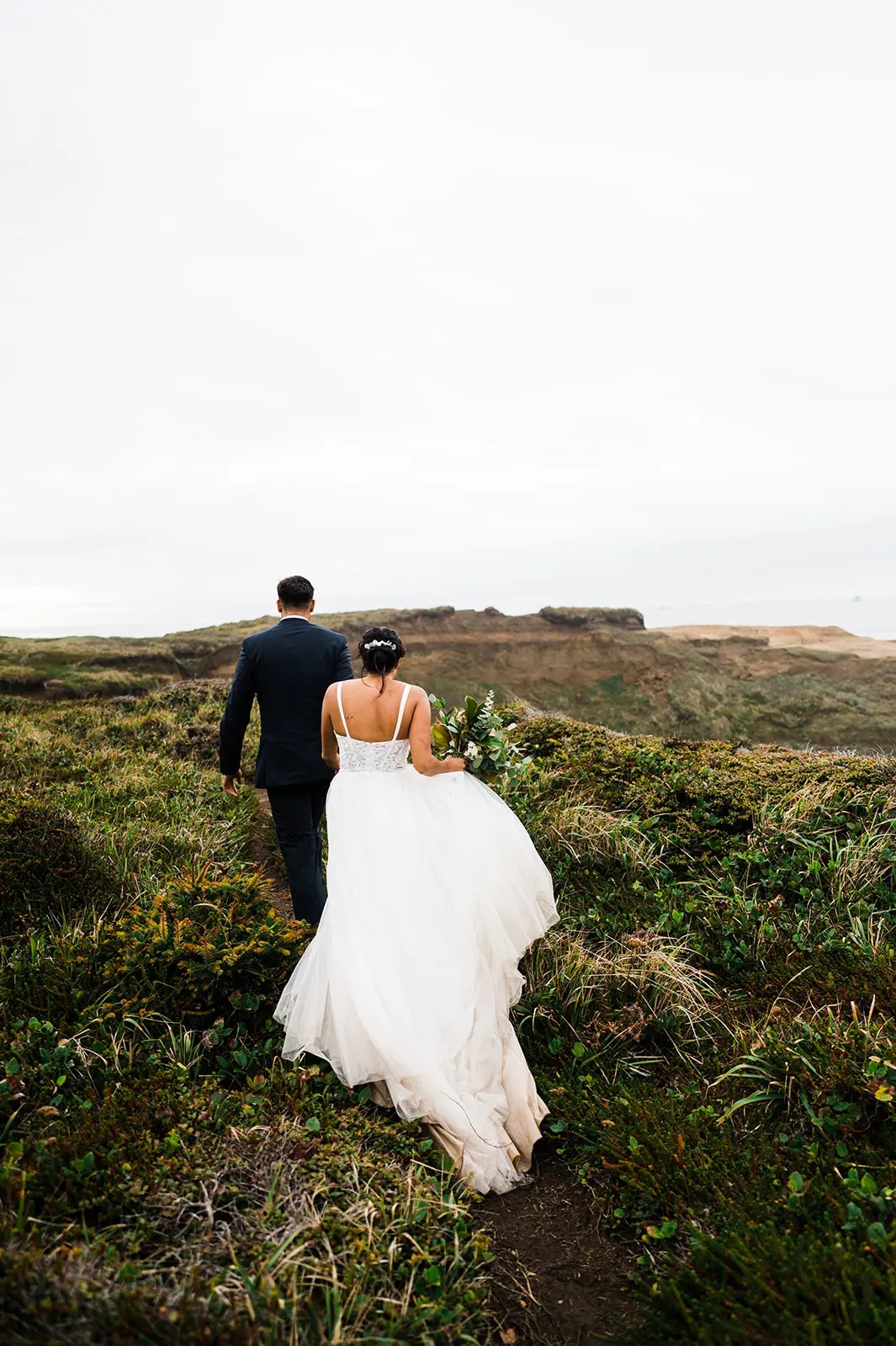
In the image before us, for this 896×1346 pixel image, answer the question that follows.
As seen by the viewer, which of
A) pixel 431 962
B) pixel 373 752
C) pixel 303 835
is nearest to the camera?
pixel 431 962

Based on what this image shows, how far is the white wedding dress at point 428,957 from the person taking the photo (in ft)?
11.6

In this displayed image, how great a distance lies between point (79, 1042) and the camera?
366 centimetres

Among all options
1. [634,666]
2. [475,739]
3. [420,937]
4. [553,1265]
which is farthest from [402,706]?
[634,666]

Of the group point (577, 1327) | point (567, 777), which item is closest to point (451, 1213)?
point (577, 1327)

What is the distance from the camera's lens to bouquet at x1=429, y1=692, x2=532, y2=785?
4559mm

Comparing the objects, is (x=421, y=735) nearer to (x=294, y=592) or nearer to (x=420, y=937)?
(x=420, y=937)

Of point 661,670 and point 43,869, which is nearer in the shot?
point 43,869

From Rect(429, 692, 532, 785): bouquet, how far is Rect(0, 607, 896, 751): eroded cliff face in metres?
19.0

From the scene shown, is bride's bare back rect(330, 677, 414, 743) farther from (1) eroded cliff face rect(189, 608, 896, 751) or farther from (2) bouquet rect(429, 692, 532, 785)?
(1) eroded cliff face rect(189, 608, 896, 751)

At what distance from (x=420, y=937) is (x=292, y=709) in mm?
2096

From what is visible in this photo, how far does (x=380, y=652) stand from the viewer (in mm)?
4188

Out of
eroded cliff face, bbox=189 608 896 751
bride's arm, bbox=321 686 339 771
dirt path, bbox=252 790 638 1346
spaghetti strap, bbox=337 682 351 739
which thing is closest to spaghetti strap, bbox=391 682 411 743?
spaghetti strap, bbox=337 682 351 739

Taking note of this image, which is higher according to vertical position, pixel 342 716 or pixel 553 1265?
pixel 342 716

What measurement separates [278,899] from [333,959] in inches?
126
